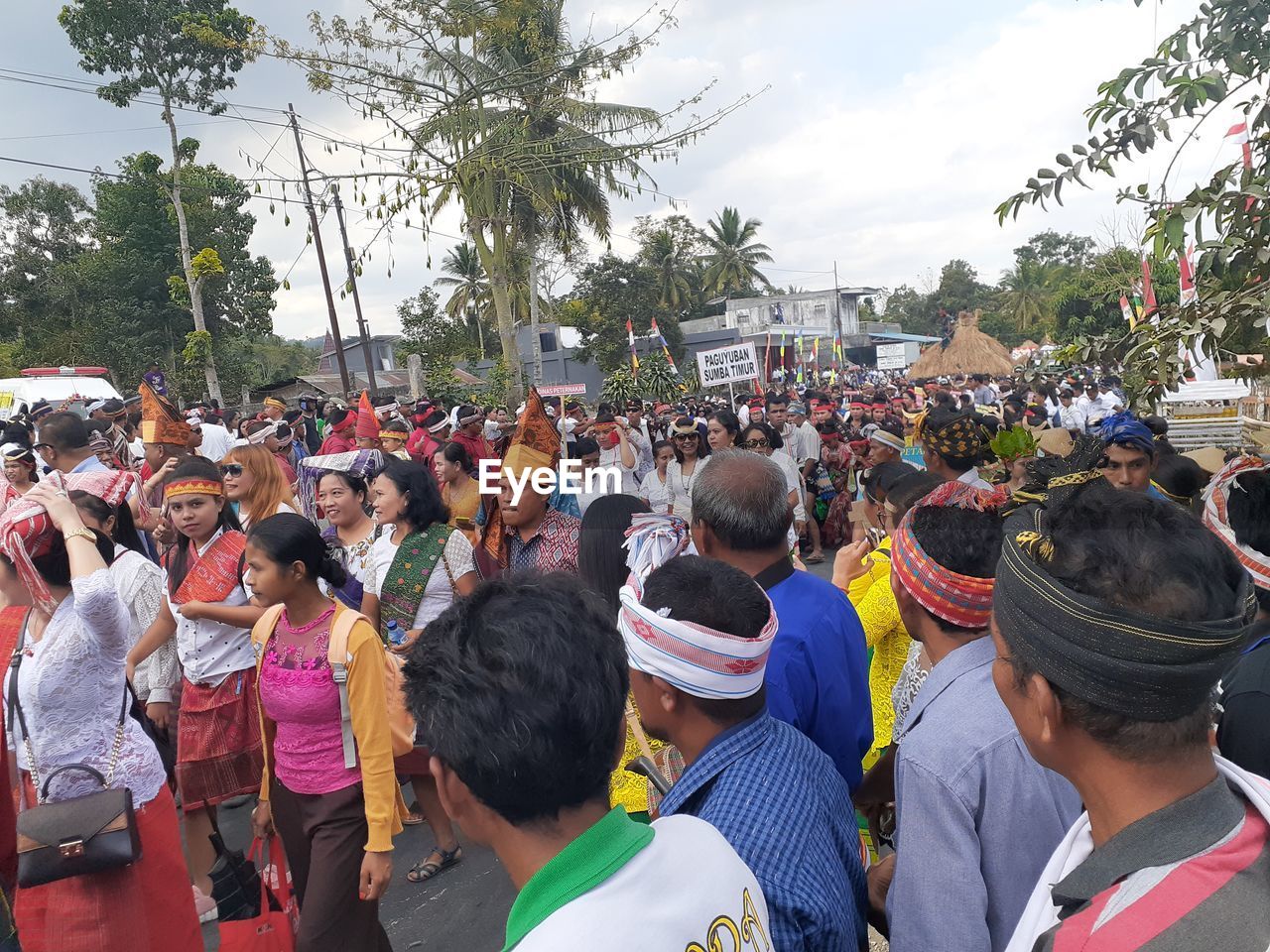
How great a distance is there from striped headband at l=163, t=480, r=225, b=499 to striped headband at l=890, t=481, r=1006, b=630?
3222 millimetres

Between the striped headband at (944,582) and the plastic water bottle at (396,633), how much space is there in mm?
2708

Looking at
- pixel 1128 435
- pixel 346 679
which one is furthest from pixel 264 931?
pixel 1128 435

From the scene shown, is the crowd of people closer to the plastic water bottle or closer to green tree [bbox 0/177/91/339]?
the plastic water bottle

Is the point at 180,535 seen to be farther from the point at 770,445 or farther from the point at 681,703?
the point at 770,445

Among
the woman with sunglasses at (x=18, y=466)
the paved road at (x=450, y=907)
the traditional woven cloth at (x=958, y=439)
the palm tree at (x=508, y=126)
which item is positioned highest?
the palm tree at (x=508, y=126)

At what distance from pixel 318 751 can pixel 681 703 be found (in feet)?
5.58

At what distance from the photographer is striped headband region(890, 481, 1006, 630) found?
1957 mm

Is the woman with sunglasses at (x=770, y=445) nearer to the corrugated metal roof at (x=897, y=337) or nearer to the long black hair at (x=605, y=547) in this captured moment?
→ the long black hair at (x=605, y=547)

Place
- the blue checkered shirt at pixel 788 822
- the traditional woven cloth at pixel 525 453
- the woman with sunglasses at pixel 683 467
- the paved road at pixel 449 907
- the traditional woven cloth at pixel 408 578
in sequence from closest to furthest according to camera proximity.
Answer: the blue checkered shirt at pixel 788 822 < the paved road at pixel 449 907 < the traditional woven cloth at pixel 408 578 < the traditional woven cloth at pixel 525 453 < the woman with sunglasses at pixel 683 467

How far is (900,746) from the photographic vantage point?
5.73 feet

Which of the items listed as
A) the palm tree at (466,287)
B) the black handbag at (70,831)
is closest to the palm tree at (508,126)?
the black handbag at (70,831)

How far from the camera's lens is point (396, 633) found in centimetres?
412

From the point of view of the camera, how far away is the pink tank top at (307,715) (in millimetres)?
2934

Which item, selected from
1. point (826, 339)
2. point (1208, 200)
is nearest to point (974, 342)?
point (826, 339)
